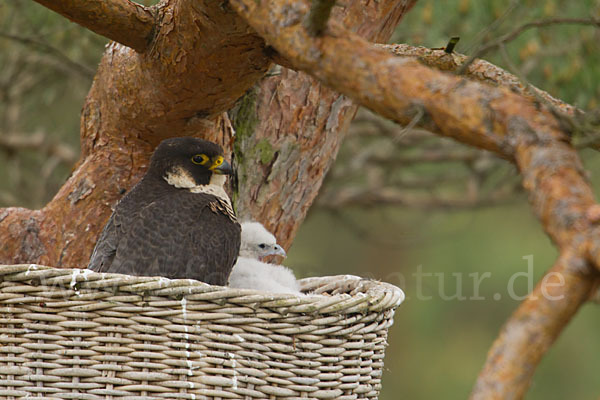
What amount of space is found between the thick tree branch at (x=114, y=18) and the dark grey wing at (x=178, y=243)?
0.55 metres

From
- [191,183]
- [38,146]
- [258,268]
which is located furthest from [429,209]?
[191,183]

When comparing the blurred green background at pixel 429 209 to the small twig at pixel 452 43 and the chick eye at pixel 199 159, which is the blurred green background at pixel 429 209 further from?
the chick eye at pixel 199 159

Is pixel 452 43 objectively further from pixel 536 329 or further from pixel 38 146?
pixel 38 146

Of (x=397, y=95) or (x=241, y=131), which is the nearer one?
(x=397, y=95)

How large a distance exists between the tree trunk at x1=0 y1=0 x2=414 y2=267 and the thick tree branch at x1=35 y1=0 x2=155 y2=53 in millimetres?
98

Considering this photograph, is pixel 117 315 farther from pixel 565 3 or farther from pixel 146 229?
pixel 565 3

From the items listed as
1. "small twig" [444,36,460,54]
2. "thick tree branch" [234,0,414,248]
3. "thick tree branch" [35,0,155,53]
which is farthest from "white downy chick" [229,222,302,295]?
"small twig" [444,36,460,54]

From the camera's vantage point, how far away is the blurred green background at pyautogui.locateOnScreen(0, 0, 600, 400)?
4.34 meters

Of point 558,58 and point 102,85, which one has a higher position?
point 558,58

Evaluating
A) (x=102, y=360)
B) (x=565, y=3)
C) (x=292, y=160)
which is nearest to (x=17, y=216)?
(x=292, y=160)

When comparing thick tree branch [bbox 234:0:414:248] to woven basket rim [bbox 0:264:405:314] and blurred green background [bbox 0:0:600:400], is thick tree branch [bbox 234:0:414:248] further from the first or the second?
woven basket rim [bbox 0:264:405:314]

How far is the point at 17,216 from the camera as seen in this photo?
3104mm

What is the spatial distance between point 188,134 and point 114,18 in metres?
0.67

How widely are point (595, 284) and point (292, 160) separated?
198 cm
